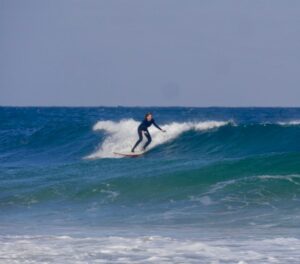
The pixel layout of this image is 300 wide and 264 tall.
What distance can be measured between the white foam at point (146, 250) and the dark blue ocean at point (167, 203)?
0.01 metres

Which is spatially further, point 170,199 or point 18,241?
point 170,199

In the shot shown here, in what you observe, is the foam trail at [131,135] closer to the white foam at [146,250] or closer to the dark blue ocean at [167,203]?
the dark blue ocean at [167,203]

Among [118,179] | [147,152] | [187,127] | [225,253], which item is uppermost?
[187,127]

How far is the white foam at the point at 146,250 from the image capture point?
9.18 metres

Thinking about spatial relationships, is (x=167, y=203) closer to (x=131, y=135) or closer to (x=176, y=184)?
(x=176, y=184)

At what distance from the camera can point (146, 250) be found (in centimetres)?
972

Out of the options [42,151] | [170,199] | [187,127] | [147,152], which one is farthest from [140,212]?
[42,151]

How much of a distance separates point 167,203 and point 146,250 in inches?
193

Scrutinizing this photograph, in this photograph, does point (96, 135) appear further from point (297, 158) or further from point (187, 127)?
point (297, 158)

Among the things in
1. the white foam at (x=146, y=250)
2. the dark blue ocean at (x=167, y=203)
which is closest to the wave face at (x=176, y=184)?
the dark blue ocean at (x=167, y=203)

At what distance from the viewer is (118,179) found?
17359 mm

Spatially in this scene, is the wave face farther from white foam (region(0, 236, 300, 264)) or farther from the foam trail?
white foam (region(0, 236, 300, 264))

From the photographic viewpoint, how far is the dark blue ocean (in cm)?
971

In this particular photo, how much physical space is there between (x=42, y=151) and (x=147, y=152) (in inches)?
266
